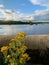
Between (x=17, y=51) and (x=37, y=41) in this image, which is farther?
(x=37, y=41)

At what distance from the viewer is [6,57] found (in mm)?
3643

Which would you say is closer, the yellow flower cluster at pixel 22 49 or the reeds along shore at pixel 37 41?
the yellow flower cluster at pixel 22 49

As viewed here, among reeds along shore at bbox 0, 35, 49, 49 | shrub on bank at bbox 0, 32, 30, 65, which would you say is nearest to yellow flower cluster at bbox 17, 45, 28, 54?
shrub on bank at bbox 0, 32, 30, 65

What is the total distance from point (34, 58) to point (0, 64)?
51 cm

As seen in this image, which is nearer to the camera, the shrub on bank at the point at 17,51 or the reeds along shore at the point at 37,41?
the shrub on bank at the point at 17,51

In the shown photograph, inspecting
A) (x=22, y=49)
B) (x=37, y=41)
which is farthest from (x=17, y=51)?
(x=37, y=41)

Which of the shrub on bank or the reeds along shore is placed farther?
the reeds along shore

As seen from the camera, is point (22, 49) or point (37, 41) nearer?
point (22, 49)

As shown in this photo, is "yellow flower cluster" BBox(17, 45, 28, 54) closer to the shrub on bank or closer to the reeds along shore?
the shrub on bank

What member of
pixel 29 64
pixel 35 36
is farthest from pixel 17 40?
pixel 29 64

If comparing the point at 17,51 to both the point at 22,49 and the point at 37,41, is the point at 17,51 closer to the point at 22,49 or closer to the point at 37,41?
the point at 22,49

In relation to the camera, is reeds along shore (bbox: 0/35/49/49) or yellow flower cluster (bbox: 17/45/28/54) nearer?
yellow flower cluster (bbox: 17/45/28/54)

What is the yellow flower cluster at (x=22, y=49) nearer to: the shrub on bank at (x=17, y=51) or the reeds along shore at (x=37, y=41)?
the shrub on bank at (x=17, y=51)

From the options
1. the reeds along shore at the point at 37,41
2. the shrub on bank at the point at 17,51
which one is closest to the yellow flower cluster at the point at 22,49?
the shrub on bank at the point at 17,51
